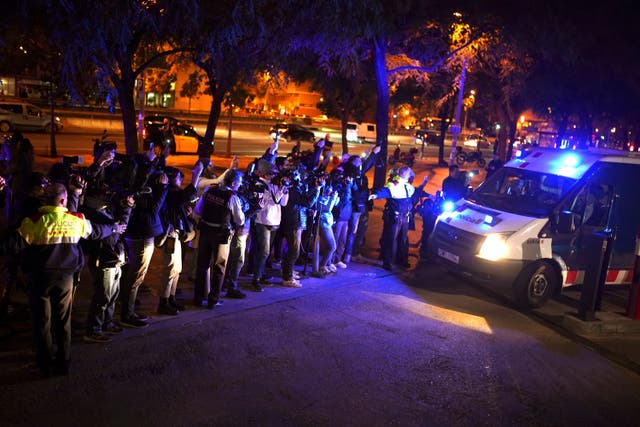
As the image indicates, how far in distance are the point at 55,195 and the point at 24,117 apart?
27095 millimetres

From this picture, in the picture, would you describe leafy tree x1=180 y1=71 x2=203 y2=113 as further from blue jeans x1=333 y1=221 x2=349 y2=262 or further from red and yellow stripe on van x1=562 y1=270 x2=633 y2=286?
red and yellow stripe on van x1=562 y1=270 x2=633 y2=286

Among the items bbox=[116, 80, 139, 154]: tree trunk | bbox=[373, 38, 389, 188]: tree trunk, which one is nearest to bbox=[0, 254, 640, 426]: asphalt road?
bbox=[116, 80, 139, 154]: tree trunk

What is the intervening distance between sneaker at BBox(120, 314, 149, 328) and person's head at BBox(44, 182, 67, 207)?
204cm

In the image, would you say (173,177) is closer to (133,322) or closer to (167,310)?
(167,310)

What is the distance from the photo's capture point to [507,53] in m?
18.4

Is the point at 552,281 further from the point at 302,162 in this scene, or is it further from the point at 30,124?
the point at 30,124

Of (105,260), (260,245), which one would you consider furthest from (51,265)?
(260,245)

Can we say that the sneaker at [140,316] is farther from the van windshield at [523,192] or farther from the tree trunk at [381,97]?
the tree trunk at [381,97]

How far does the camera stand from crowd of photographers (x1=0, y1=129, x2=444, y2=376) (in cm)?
523

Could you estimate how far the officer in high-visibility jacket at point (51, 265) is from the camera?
16.7 ft

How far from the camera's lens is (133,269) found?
6.65 metres

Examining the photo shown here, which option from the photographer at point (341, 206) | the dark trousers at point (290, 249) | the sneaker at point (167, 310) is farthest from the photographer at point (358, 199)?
the sneaker at point (167, 310)

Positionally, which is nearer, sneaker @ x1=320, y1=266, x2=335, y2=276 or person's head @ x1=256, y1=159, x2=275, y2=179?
person's head @ x1=256, y1=159, x2=275, y2=179

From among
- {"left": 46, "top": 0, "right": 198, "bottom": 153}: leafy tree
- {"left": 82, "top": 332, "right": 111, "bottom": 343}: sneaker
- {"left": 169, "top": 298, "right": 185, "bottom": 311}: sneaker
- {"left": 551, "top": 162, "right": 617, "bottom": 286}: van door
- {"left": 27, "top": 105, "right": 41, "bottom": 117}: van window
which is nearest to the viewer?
{"left": 82, "top": 332, "right": 111, "bottom": 343}: sneaker
